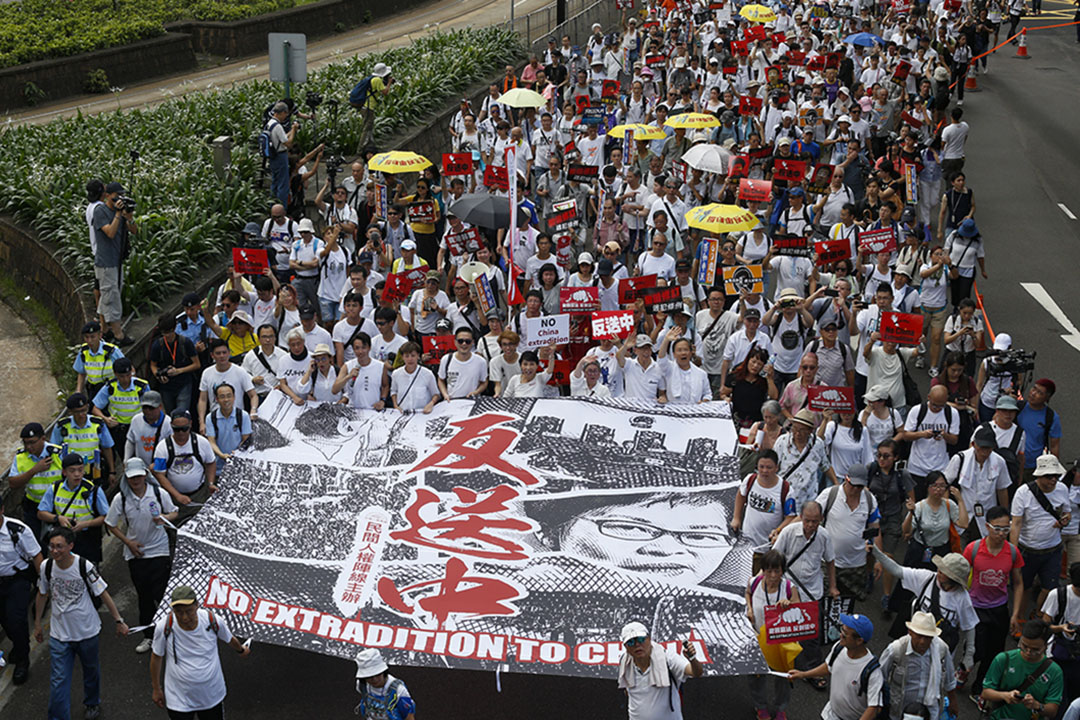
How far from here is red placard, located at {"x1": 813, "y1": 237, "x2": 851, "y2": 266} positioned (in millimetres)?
14031

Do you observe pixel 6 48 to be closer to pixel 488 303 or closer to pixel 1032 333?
pixel 488 303

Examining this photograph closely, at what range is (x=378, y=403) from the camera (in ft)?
38.8

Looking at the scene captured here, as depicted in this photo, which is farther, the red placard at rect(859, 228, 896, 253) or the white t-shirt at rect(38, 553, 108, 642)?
the red placard at rect(859, 228, 896, 253)

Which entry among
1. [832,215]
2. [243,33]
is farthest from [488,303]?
[243,33]

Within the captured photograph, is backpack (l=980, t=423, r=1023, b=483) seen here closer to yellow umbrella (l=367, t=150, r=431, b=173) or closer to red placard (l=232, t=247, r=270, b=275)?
red placard (l=232, t=247, r=270, b=275)

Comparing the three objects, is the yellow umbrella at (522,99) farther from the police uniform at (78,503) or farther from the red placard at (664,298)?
the police uniform at (78,503)

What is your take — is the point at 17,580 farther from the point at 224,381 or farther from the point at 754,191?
the point at 754,191

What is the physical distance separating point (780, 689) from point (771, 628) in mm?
635

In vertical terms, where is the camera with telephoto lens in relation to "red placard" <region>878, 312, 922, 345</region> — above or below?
below

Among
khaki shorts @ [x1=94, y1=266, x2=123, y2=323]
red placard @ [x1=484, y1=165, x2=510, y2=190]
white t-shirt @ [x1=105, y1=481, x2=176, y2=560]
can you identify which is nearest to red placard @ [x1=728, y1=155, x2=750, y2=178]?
red placard @ [x1=484, y1=165, x2=510, y2=190]

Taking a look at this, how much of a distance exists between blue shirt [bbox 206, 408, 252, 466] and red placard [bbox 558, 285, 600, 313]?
359 cm

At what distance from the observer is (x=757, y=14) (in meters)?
27.4

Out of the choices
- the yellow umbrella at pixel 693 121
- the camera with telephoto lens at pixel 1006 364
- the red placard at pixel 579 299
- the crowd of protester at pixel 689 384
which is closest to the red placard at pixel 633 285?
the crowd of protester at pixel 689 384

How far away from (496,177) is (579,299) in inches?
169
